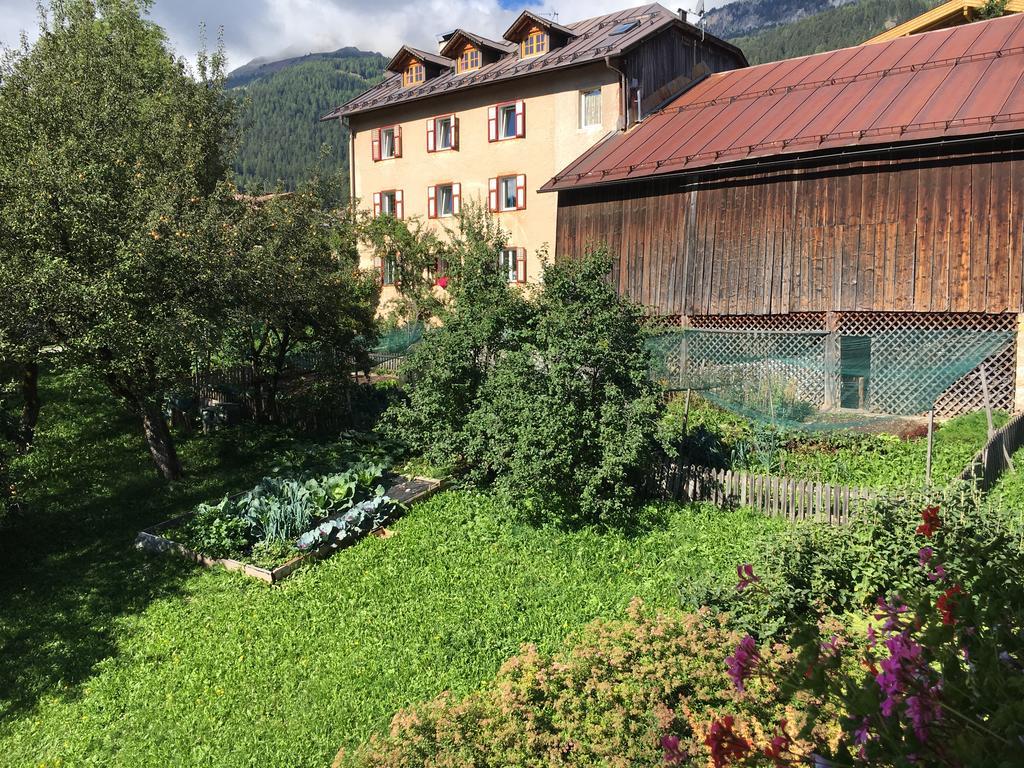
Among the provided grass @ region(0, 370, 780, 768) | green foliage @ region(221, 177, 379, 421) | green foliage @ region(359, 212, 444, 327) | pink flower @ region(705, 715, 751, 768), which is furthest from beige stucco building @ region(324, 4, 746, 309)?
pink flower @ region(705, 715, 751, 768)

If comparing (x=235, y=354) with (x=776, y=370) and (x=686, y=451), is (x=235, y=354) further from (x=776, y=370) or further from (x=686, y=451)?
(x=776, y=370)

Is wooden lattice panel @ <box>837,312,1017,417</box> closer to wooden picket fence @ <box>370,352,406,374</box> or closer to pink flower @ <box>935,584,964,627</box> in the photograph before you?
wooden picket fence @ <box>370,352,406,374</box>

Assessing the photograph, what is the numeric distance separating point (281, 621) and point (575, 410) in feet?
14.9

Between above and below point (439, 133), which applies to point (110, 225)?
below

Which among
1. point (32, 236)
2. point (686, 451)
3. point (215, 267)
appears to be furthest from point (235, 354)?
point (686, 451)

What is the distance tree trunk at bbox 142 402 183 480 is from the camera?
40.4 ft

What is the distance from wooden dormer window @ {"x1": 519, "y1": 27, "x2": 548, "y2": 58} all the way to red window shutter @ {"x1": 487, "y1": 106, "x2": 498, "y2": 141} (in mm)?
2256

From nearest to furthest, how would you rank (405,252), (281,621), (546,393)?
(281,621) → (546,393) → (405,252)

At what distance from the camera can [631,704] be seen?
585 centimetres

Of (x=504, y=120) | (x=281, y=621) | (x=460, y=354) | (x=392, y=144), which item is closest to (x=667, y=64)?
(x=504, y=120)

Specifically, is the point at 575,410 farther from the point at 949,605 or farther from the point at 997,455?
the point at 949,605

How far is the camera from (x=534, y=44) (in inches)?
1024

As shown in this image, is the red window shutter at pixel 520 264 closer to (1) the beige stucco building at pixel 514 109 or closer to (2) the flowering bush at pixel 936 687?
(1) the beige stucco building at pixel 514 109

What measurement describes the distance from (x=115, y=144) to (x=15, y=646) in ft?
23.5
